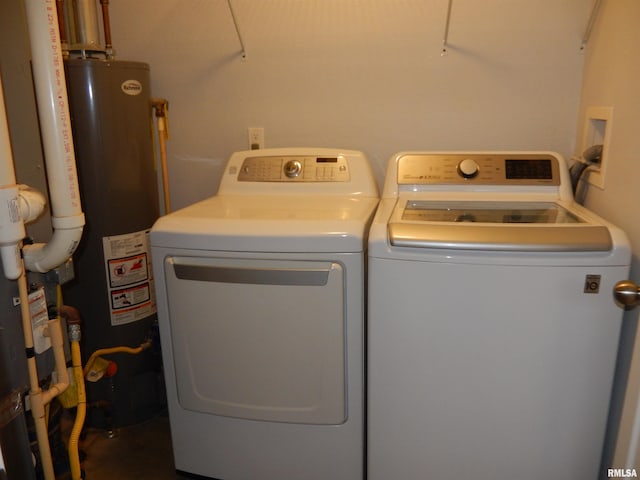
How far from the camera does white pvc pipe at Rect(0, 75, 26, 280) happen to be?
3.86ft

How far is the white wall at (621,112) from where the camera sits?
1.36m

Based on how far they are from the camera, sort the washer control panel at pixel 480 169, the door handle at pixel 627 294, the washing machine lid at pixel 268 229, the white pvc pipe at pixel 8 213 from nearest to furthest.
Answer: the door handle at pixel 627 294 → the white pvc pipe at pixel 8 213 → the washing machine lid at pixel 268 229 → the washer control panel at pixel 480 169

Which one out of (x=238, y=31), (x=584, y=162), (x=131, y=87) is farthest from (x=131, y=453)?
(x=584, y=162)

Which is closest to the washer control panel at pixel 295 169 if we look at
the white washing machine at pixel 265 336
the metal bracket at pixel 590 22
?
the white washing machine at pixel 265 336

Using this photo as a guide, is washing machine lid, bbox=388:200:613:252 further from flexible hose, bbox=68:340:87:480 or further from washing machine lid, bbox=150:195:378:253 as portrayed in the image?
flexible hose, bbox=68:340:87:480

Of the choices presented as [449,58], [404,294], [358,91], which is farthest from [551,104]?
[404,294]

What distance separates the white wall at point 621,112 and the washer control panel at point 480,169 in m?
0.17

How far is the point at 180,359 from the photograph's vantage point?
1.60 meters

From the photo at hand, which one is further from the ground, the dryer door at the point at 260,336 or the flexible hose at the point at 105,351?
the dryer door at the point at 260,336

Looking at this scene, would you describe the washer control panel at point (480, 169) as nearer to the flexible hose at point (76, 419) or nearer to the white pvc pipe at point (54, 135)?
the white pvc pipe at point (54, 135)

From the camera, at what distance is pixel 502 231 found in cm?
131

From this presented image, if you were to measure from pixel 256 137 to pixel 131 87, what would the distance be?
1.81ft

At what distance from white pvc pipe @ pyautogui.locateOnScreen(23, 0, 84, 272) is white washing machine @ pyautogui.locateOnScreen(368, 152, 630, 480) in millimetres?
823

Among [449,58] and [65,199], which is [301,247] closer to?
[65,199]
